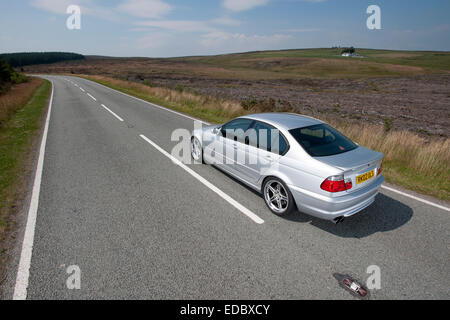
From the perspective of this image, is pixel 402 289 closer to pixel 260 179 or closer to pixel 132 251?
pixel 260 179

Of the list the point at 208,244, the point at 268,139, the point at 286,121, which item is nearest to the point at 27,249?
the point at 208,244

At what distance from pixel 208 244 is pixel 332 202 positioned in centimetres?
189

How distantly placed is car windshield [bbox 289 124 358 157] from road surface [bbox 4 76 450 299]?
1.18 metres

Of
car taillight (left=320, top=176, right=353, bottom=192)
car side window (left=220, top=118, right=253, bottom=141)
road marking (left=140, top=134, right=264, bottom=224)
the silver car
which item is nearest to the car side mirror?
car side window (left=220, top=118, right=253, bottom=141)

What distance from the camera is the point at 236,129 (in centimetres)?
546

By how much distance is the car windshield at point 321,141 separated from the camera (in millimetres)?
4145

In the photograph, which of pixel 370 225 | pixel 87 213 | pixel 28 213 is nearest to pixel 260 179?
pixel 370 225

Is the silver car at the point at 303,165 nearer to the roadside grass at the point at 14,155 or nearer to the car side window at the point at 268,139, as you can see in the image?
the car side window at the point at 268,139

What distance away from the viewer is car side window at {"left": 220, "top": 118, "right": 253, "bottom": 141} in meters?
5.25

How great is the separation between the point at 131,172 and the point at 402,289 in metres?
5.56

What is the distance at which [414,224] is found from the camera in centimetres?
409

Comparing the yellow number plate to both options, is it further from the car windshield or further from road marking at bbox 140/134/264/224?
road marking at bbox 140/134/264/224

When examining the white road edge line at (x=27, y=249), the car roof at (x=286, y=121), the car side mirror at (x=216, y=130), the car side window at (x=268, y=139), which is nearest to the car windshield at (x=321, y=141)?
the car roof at (x=286, y=121)

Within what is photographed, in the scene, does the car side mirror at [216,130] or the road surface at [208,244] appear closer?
the road surface at [208,244]
